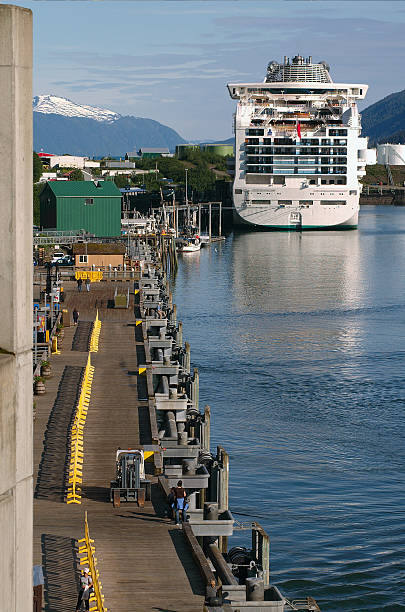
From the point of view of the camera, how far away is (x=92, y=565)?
15977mm

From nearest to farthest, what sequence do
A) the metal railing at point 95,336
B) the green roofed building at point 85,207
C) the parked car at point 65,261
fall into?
the metal railing at point 95,336 → the parked car at point 65,261 → the green roofed building at point 85,207

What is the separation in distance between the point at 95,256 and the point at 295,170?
86.3 m

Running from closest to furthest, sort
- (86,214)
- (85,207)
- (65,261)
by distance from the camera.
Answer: (65,261) → (85,207) → (86,214)

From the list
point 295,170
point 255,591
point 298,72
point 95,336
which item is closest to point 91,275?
point 95,336

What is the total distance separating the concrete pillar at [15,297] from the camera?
19.0 ft

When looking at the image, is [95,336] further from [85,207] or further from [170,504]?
[85,207]

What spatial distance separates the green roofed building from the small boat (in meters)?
39.4

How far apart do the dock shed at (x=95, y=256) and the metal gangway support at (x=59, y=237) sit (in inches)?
326

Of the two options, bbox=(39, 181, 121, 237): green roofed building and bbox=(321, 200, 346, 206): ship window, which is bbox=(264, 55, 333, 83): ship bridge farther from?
bbox=(39, 181, 121, 237): green roofed building

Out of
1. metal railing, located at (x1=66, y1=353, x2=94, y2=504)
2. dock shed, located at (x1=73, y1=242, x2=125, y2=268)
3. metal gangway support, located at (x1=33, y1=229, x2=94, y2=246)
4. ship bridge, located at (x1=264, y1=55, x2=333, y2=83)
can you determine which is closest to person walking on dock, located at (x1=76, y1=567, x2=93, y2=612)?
metal railing, located at (x1=66, y1=353, x2=94, y2=504)

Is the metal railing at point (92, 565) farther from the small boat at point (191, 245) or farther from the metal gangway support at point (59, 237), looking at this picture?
the small boat at point (191, 245)

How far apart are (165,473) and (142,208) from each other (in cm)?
15043

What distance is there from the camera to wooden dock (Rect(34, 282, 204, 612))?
50.9 feet

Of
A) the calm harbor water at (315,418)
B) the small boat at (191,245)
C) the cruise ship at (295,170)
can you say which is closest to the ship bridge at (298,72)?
the cruise ship at (295,170)
